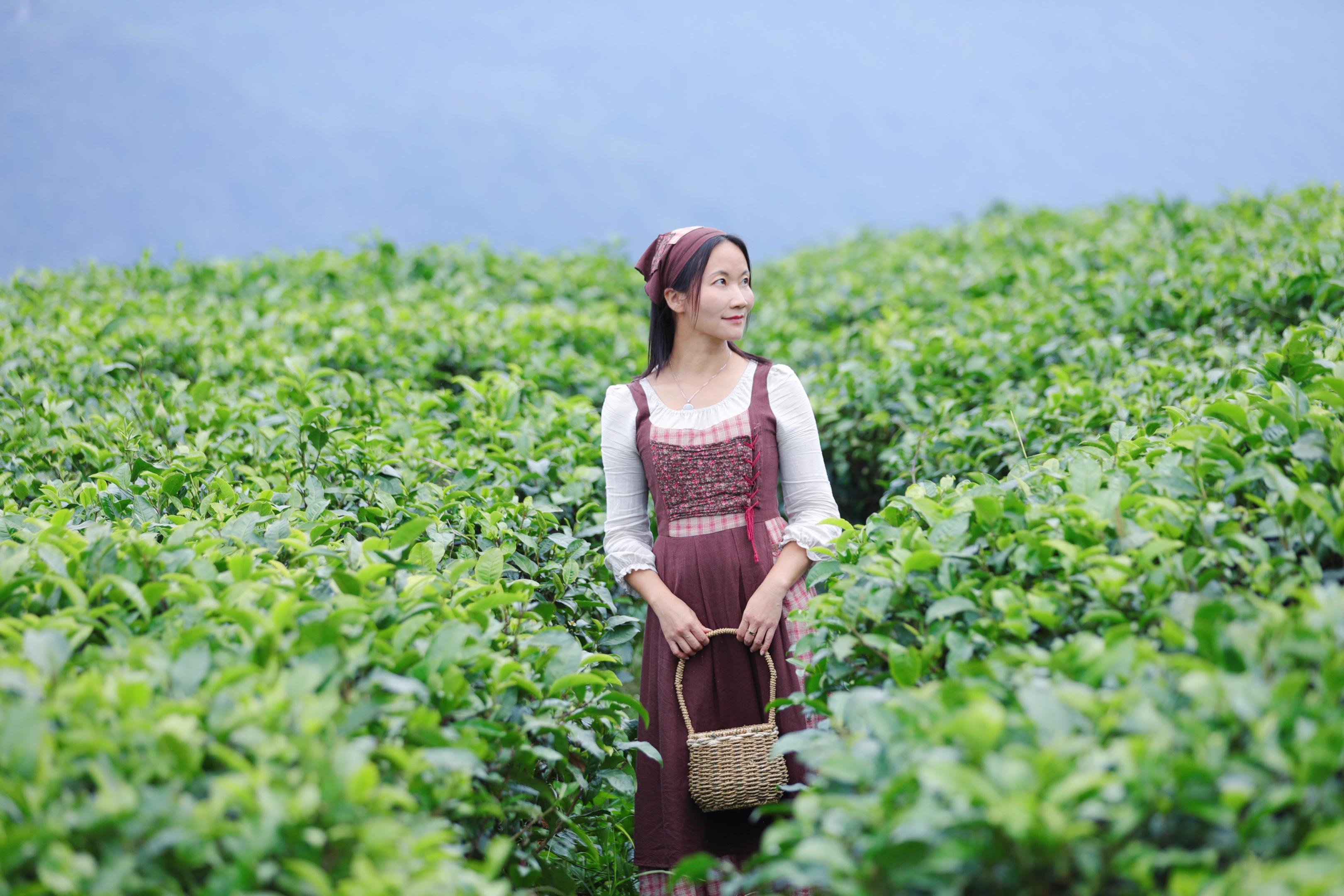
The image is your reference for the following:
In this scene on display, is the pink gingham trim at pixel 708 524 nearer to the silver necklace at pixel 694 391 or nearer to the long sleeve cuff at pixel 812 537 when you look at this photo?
the long sleeve cuff at pixel 812 537

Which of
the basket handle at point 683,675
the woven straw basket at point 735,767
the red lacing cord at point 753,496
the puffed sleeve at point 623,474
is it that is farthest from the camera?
the puffed sleeve at point 623,474

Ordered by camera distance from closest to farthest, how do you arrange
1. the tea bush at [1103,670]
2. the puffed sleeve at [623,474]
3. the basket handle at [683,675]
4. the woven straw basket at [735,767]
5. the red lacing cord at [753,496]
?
the tea bush at [1103,670] → the woven straw basket at [735,767] → the basket handle at [683,675] → the red lacing cord at [753,496] → the puffed sleeve at [623,474]

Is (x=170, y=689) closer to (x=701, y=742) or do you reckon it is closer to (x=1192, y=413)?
(x=701, y=742)

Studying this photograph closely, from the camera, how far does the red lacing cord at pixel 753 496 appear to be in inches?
93.1

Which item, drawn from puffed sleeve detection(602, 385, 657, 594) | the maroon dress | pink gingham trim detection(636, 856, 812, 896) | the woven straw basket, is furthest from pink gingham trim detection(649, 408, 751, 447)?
pink gingham trim detection(636, 856, 812, 896)

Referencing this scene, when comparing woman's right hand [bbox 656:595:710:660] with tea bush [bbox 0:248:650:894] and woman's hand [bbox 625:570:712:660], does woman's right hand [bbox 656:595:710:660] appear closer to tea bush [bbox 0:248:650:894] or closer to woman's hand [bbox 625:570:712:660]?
woman's hand [bbox 625:570:712:660]

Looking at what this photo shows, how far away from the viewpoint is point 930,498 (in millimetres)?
2033

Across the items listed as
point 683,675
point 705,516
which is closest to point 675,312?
point 705,516

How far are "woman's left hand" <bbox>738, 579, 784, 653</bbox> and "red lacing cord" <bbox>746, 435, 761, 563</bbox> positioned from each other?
4.4 inches

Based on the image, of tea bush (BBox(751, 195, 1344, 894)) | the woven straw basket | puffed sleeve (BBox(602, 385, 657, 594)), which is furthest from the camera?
puffed sleeve (BBox(602, 385, 657, 594))

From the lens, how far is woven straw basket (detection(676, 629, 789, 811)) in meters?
2.08

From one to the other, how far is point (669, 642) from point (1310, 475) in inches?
52.5

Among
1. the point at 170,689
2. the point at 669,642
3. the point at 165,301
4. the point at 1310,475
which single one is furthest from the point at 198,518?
the point at 165,301

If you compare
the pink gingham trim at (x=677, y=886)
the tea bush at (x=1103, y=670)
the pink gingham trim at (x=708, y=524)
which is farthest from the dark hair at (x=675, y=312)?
the pink gingham trim at (x=677, y=886)
